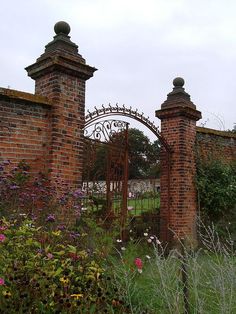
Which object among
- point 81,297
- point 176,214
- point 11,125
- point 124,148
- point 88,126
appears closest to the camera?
point 81,297

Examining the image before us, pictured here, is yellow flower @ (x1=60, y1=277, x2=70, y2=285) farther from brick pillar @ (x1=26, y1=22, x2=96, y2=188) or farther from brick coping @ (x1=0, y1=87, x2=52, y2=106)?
brick coping @ (x1=0, y1=87, x2=52, y2=106)

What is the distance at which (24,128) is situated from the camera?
561 centimetres

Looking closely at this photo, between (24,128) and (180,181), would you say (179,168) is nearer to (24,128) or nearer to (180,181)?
(180,181)

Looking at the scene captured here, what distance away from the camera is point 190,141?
8531mm

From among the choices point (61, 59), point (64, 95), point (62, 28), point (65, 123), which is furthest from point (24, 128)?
point (62, 28)

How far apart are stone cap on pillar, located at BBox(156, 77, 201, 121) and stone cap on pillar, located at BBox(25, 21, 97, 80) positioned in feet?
8.51

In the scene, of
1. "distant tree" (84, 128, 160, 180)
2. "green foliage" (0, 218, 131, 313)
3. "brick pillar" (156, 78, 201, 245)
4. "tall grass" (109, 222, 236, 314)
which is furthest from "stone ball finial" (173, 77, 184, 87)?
"green foliage" (0, 218, 131, 313)

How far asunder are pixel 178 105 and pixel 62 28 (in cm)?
308

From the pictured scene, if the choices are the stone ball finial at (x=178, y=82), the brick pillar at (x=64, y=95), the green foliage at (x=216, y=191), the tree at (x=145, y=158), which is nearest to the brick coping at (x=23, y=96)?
the brick pillar at (x=64, y=95)

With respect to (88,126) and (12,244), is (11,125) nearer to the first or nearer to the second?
(88,126)

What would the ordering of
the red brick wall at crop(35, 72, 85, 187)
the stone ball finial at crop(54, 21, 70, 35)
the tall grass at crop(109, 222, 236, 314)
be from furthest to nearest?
the stone ball finial at crop(54, 21, 70, 35), the red brick wall at crop(35, 72, 85, 187), the tall grass at crop(109, 222, 236, 314)

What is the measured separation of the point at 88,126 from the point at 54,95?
86cm

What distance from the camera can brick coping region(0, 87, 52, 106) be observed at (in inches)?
211

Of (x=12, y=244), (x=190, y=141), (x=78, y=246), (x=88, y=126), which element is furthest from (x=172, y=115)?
(x=12, y=244)
